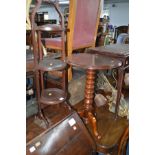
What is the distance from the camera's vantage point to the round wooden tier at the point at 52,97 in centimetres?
122

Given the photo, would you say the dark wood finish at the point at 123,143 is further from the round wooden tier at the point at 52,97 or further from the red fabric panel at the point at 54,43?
the red fabric panel at the point at 54,43

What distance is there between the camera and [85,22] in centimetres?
196

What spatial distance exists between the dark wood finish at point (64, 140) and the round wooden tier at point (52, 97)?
0.14 metres

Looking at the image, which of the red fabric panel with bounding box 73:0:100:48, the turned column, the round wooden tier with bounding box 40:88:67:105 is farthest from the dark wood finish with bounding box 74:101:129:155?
the red fabric panel with bounding box 73:0:100:48

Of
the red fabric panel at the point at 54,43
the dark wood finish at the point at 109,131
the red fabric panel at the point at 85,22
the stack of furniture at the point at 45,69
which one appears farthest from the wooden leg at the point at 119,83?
the red fabric panel at the point at 54,43

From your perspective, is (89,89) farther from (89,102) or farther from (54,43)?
(54,43)

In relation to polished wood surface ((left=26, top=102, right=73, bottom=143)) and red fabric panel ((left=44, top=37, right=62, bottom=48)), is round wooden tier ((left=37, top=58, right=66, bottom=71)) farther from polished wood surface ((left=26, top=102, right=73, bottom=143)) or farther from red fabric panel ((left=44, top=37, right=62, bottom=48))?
red fabric panel ((left=44, top=37, right=62, bottom=48))

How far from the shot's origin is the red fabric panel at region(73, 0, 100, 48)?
1.83 metres
